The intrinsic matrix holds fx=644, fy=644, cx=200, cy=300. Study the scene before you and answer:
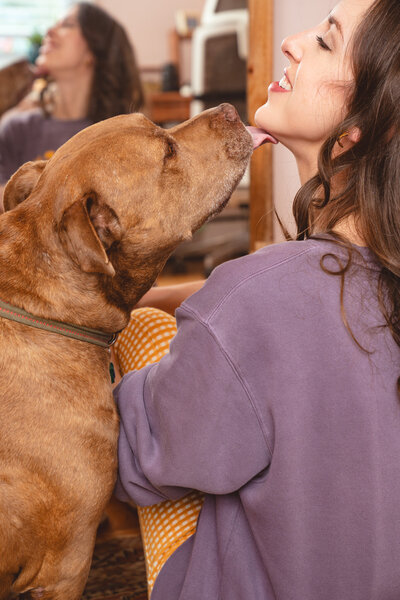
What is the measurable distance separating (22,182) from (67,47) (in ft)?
7.31

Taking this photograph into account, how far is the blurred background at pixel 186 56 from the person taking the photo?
5086 millimetres

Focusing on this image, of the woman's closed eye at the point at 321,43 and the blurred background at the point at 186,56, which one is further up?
the woman's closed eye at the point at 321,43

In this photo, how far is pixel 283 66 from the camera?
217 cm

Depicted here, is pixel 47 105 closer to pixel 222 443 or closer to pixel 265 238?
pixel 265 238

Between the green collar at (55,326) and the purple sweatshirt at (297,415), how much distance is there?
295 mm

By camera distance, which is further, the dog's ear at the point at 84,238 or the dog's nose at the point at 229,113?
the dog's nose at the point at 229,113

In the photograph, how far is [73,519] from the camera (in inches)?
49.8

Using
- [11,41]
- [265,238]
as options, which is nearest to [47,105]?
[265,238]

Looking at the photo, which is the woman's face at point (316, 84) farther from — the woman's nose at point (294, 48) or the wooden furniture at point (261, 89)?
the wooden furniture at point (261, 89)

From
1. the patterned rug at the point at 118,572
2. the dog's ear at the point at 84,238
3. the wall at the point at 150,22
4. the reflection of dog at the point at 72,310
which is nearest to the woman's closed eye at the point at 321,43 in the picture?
the reflection of dog at the point at 72,310

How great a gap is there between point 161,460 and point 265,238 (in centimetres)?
153

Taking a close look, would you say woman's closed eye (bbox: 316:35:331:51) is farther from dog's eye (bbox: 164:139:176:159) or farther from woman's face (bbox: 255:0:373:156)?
dog's eye (bbox: 164:139:176:159)

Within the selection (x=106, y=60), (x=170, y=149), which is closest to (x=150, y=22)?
(x=106, y=60)

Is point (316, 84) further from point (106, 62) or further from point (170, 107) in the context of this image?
point (170, 107)
